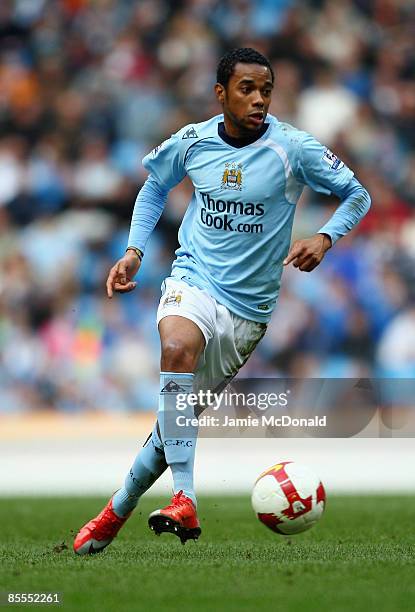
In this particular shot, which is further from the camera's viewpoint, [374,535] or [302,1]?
[302,1]

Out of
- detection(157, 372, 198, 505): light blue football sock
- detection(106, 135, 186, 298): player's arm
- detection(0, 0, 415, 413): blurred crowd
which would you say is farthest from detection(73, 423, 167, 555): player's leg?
detection(0, 0, 415, 413): blurred crowd

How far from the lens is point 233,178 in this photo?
19.5ft

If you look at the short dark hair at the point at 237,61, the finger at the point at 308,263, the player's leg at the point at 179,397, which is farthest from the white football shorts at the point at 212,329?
the short dark hair at the point at 237,61

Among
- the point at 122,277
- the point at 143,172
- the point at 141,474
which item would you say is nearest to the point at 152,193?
the point at 122,277

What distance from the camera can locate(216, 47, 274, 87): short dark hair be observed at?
5.89m

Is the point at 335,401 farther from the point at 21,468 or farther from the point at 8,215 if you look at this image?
the point at 8,215

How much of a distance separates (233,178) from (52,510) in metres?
3.71

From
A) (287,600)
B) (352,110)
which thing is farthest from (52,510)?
(352,110)

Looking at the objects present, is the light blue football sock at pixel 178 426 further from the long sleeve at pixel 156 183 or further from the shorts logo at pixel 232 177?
the shorts logo at pixel 232 177

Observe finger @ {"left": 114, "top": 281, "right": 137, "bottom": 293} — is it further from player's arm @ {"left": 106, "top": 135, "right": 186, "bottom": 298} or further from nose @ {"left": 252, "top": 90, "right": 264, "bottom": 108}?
nose @ {"left": 252, "top": 90, "right": 264, "bottom": 108}

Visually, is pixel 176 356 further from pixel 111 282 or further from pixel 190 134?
pixel 190 134

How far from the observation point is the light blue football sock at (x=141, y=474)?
232 inches

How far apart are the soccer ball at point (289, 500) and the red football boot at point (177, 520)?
1.23ft

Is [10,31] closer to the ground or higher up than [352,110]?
higher up
